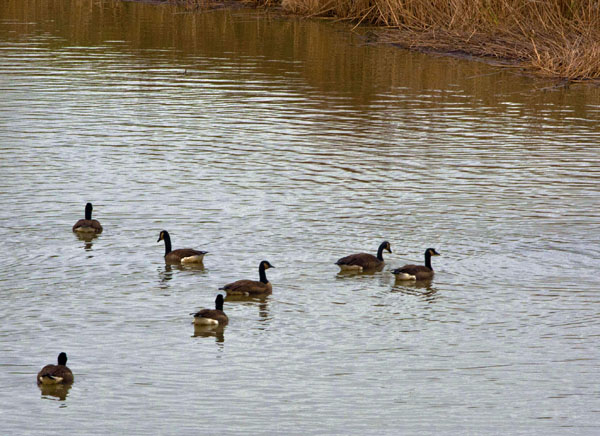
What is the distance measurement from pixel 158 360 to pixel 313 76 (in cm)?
2303

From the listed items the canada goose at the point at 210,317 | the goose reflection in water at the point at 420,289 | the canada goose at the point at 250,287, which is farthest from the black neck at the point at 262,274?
the goose reflection in water at the point at 420,289

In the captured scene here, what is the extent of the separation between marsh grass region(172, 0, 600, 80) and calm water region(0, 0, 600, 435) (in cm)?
128

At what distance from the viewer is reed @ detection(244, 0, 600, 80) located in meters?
34.2

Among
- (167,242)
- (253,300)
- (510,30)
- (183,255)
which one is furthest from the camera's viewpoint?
(510,30)

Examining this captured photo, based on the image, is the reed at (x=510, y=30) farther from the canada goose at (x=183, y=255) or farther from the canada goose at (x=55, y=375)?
the canada goose at (x=55, y=375)

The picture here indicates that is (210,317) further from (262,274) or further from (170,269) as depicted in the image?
(170,269)

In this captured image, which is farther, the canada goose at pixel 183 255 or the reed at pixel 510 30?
the reed at pixel 510 30

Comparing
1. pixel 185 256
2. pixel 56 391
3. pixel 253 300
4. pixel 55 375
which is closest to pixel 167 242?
pixel 185 256

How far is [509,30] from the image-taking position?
3788 cm

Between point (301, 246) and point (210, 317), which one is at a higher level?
point (301, 246)

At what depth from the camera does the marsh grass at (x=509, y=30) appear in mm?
34188

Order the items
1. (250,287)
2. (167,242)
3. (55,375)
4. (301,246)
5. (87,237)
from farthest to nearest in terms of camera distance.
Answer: (87,237)
(301,246)
(167,242)
(250,287)
(55,375)

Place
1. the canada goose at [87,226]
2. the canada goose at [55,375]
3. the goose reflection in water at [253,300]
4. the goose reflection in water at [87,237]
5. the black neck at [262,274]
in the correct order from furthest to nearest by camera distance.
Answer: the canada goose at [87,226] → the goose reflection in water at [87,237] → the black neck at [262,274] → the goose reflection in water at [253,300] → the canada goose at [55,375]

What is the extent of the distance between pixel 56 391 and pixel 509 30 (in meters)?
28.8
